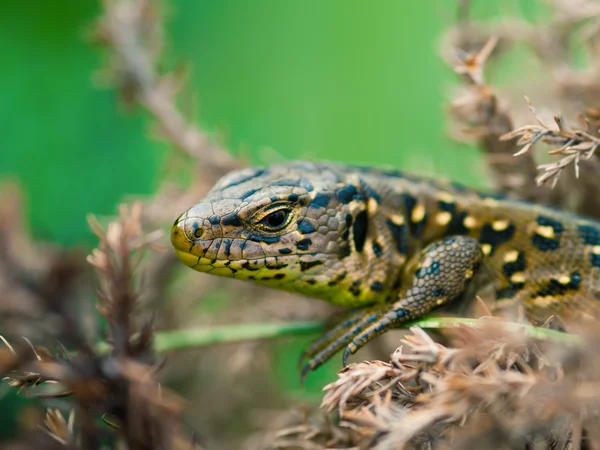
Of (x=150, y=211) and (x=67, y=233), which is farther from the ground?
(x=67, y=233)

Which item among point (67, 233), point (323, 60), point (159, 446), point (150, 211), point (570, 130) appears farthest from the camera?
point (323, 60)

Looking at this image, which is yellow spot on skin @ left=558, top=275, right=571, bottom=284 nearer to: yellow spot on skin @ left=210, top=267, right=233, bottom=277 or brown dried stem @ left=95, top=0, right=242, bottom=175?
yellow spot on skin @ left=210, top=267, right=233, bottom=277

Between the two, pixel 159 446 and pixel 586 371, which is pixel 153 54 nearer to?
pixel 159 446

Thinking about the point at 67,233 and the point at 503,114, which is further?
the point at 67,233

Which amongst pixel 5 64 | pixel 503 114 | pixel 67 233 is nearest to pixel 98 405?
pixel 503 114

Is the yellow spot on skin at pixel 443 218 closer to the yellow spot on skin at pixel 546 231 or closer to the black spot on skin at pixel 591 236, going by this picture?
the yellow spot on skin at pixel 546 231
